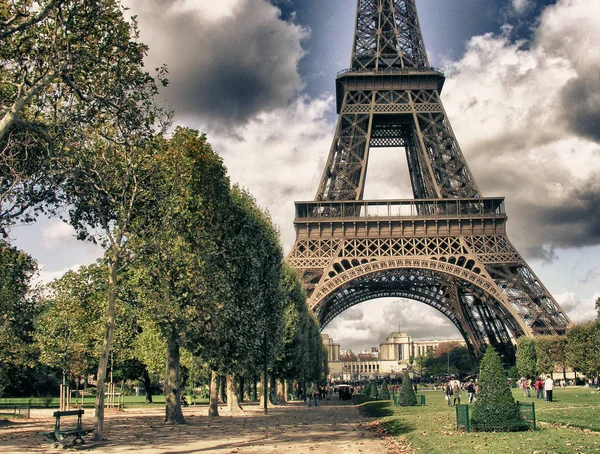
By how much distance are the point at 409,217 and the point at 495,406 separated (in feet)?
156

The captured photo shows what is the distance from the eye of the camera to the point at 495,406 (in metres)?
21.3

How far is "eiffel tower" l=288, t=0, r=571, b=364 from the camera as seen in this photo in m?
64.7

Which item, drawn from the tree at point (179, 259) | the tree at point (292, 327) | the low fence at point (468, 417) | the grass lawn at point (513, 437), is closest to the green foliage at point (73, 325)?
the tree at point (179, 259)

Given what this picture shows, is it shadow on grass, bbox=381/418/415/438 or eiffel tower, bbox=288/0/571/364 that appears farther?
eiffel tower, bbox=288/0/571/364

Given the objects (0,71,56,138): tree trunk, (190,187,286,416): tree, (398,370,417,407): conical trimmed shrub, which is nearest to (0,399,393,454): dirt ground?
(190,187,286,416): tree

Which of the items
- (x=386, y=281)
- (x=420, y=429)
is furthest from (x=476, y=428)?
(x=386, y=281)

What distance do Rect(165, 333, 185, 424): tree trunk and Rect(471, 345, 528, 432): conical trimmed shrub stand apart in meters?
13.3

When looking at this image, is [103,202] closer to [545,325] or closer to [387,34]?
[545,325]

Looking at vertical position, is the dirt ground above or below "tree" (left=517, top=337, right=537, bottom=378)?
below

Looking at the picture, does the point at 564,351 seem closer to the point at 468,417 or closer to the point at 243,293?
the point at 243,293

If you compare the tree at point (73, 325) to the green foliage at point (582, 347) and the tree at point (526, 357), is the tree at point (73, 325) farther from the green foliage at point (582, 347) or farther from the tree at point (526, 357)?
the green foliage at point (582, 347)

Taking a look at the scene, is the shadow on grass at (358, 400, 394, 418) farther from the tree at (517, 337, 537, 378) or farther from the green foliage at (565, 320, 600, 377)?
the green foliage at (565, 320, 600, 377)

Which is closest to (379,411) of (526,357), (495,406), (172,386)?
(172,386)

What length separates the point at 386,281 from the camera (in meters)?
84.6
